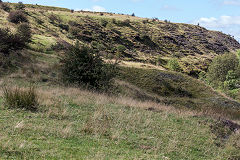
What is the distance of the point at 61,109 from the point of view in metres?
9.35

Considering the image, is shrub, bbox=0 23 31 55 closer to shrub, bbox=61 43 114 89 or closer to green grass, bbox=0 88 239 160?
shrub, bbox=61 43 114 89

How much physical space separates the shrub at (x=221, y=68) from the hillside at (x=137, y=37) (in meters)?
16.7

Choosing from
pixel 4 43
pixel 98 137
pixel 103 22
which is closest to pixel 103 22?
pixel 103 22

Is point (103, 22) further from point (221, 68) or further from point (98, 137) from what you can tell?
point (98, 137)

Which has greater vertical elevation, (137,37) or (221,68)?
(137,37)

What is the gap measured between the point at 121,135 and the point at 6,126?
145 inches

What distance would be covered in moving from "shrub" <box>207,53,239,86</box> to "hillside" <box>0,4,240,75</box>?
16738 millimetres

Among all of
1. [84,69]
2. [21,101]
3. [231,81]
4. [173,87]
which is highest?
[84,69]

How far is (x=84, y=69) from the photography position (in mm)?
19469

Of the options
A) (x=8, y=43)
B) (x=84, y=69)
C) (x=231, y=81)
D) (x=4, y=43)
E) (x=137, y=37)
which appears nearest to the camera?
(x=84, y=69)

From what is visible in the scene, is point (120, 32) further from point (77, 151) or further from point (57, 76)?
point (77, 151)

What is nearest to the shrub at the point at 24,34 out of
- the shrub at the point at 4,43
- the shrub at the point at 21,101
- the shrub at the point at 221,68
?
the shrub at the point at 4,43

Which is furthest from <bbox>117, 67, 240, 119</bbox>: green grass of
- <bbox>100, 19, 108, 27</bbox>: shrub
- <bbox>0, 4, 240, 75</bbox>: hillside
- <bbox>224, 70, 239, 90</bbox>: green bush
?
<bbox>100, 19, 108, 27</bbox>: shrub

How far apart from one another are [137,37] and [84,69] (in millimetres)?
92660
